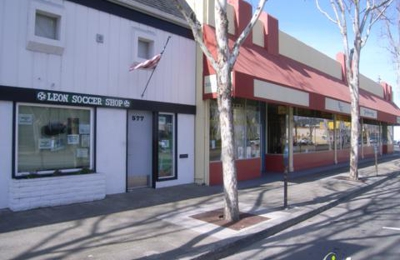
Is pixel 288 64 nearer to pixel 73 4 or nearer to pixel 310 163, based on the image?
pixel 310 163

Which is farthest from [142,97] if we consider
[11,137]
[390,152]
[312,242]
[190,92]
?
[390,152]

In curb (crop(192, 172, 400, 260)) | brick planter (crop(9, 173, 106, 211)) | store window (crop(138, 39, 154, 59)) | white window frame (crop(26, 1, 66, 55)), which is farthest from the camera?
store window (crop(138, 39, 154, 59))

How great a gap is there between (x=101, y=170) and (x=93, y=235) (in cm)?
343

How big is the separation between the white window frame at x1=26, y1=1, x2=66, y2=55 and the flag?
6.71 ft

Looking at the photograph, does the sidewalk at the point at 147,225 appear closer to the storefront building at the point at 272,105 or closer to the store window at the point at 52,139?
the store window at the point at 52,139

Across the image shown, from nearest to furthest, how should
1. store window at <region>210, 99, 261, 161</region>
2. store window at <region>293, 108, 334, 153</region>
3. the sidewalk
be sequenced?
the sidewalk
store window at <region>210, 99, 261, 161</region>
store window at <region>293, 108, 334, 153</region>

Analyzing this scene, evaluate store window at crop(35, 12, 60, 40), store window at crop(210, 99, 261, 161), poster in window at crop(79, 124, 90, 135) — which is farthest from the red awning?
store window at crop(35, 12, 60, 40)

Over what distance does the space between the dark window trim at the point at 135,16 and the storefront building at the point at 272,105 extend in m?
0.92

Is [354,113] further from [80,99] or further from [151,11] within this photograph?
[80,99]

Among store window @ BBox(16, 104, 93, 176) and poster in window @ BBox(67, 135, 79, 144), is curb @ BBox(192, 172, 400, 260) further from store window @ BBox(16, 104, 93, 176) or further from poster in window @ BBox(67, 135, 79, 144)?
poster in window @ BBox(67, 135, 79, 144)

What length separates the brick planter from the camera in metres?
7.98

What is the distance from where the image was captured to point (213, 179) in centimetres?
1252

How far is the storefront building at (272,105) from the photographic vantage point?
40.9ft

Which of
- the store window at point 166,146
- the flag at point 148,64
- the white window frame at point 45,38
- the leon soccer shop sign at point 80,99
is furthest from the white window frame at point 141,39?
the white window frame at point 45,38
